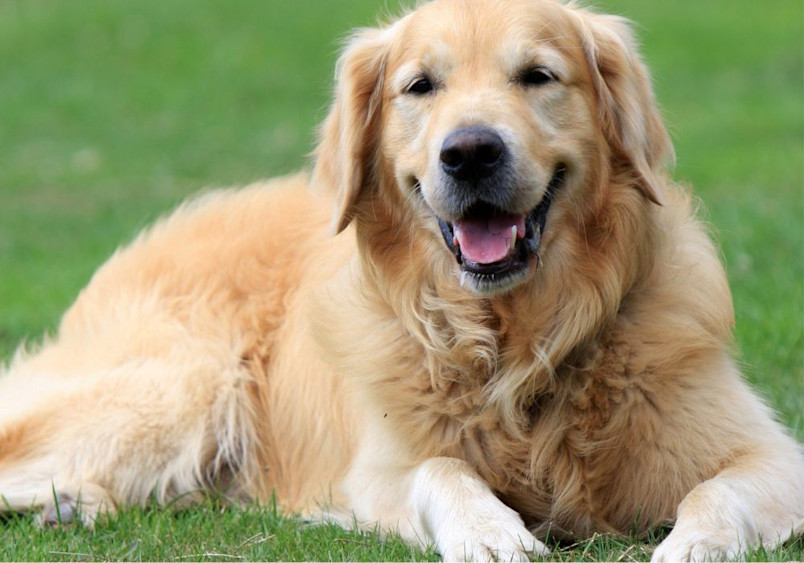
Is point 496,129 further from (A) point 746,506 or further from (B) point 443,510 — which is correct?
(A) point 746,506

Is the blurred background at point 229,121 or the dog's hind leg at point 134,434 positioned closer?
the dog's hind leg at point 134,434

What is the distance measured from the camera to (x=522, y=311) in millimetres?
4664

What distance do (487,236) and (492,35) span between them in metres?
0.73

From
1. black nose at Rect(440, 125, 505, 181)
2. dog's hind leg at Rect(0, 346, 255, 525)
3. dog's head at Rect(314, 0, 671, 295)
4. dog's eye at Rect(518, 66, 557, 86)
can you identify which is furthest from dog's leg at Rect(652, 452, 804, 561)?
dog's hind leg at Rect(0, 346, 255, 525)

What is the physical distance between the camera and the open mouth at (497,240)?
4445mm

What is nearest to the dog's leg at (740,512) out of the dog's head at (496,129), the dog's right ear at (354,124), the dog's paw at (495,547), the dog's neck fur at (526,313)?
the dog's paw at (495,547)

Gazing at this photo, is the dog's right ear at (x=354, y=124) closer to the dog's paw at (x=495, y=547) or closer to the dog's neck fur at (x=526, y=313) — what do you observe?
the dog's neck fur at (x=526, y=313)

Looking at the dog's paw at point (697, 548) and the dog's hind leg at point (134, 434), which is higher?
the dog's paw at point (697, 548)

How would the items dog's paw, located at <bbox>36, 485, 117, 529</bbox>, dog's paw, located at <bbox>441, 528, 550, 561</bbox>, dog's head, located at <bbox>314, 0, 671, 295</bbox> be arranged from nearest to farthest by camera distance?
dog's paw, located at <bbox>441, 528, 550, 561</bbox> → dog's head, located at <bbox>314, 0, 671, 295</bbox> → dog's paw, located at <bbox>36, 485, 117, 529</bbox>

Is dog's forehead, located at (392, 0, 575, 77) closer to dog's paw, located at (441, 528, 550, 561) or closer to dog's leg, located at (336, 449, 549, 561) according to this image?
dog's leg, located at (336, 449, 549, 561)

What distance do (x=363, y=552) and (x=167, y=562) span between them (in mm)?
687

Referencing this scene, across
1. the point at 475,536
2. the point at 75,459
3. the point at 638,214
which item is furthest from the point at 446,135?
the point at 75,459

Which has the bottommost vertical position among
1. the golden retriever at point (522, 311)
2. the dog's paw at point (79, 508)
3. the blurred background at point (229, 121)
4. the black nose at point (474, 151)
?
the blurred background at point (229, 121)

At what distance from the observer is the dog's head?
437 cm
